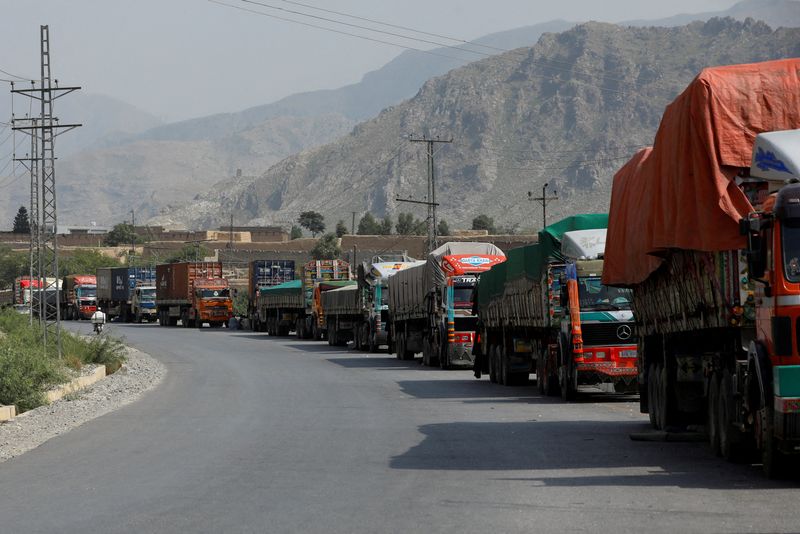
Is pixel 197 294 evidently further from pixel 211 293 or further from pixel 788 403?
pixel 788 403

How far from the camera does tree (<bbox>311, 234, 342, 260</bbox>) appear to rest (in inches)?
5620

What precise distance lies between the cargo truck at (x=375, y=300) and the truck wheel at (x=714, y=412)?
3144 centimetres

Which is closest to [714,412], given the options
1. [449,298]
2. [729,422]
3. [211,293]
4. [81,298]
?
[729,422]

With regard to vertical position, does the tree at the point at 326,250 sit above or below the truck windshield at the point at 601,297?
above

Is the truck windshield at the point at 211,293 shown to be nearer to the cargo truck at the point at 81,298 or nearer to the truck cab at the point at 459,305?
the cargo truck at the point at 81,298

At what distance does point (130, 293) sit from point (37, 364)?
68138mm

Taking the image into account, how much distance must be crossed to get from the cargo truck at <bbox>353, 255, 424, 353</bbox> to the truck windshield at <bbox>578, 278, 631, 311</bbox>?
22811 mm

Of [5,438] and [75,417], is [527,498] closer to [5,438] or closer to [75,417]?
[5,438]

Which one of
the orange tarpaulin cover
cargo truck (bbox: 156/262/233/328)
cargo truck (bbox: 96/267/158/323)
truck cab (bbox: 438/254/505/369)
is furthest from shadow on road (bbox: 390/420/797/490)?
cargo truck (bbox: 96/267/158/323)

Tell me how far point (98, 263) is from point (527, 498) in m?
149

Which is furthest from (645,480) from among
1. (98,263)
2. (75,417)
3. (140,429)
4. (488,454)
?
(98,263)

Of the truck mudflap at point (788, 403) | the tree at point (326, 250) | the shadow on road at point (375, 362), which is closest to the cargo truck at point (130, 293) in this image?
the tree at point (326, 250)

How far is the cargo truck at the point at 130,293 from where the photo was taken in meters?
91.8

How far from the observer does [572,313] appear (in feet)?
75.4
